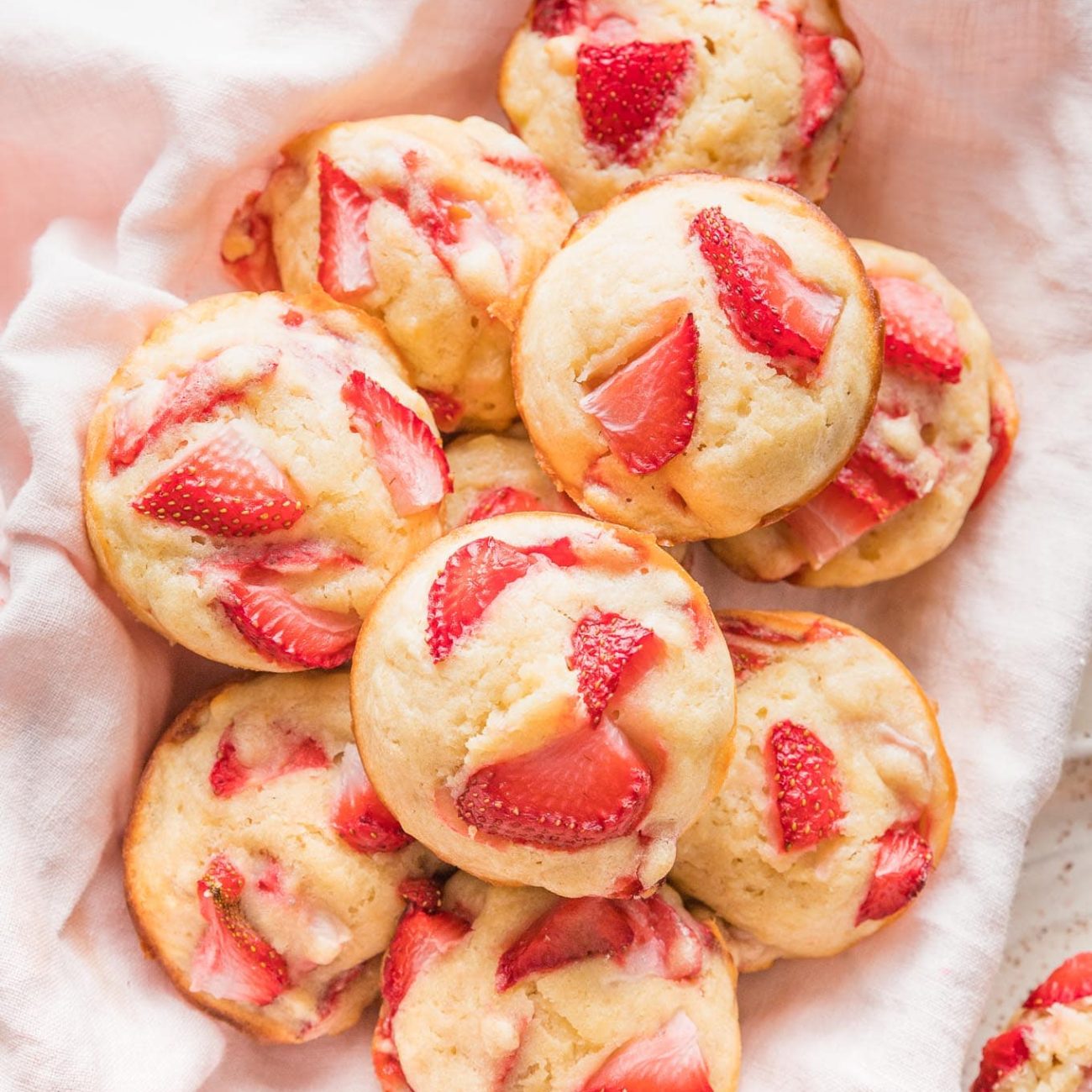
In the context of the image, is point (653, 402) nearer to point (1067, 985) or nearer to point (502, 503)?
point (502, 503)

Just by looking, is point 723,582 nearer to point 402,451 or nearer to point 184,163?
point 402,451

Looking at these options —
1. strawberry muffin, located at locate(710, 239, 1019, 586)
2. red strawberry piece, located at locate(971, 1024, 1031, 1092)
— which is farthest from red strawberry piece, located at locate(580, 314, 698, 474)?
red strawberry piece, located at locate(971, 1024, 1031, 1092)

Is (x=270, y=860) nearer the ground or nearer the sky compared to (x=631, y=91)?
nearer the ground

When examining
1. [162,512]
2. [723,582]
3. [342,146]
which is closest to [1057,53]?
[723,582]

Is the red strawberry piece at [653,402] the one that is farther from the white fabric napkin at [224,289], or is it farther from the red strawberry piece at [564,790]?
the white fabric napkin at [224,289]

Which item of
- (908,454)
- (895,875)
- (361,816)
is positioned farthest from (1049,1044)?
(361,816)
